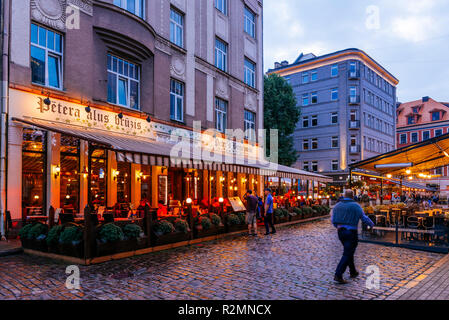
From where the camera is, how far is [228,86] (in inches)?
858

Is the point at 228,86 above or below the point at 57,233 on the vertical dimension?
above

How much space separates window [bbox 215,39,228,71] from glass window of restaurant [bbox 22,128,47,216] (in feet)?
39.6

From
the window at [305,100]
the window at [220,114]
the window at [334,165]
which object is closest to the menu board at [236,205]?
the window at [220,114]

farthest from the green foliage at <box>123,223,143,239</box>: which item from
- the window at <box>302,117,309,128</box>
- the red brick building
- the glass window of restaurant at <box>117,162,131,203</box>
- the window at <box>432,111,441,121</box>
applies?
the window at <box>432,111,441,121</box>

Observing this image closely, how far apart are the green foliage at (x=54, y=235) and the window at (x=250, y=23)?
19.8 meters

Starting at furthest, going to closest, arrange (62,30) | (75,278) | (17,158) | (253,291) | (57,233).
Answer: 1. (62,30)
2. (17,158)
3. (57,233)
4. (75,278)
5. (253,291)

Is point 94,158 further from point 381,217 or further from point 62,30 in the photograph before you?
point 381,217

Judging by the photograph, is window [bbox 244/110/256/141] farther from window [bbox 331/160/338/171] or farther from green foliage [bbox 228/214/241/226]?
window [bbox 331/160/338/171]

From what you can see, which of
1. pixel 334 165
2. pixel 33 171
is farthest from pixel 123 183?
pixel 334 165

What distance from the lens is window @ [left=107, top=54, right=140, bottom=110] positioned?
14359mm

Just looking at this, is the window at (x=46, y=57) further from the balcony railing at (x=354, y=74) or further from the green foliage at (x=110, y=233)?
the balcony railing at (x=354, y=74)

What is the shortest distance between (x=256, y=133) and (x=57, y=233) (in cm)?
1819

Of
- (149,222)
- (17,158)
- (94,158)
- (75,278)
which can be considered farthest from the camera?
(94,158)
